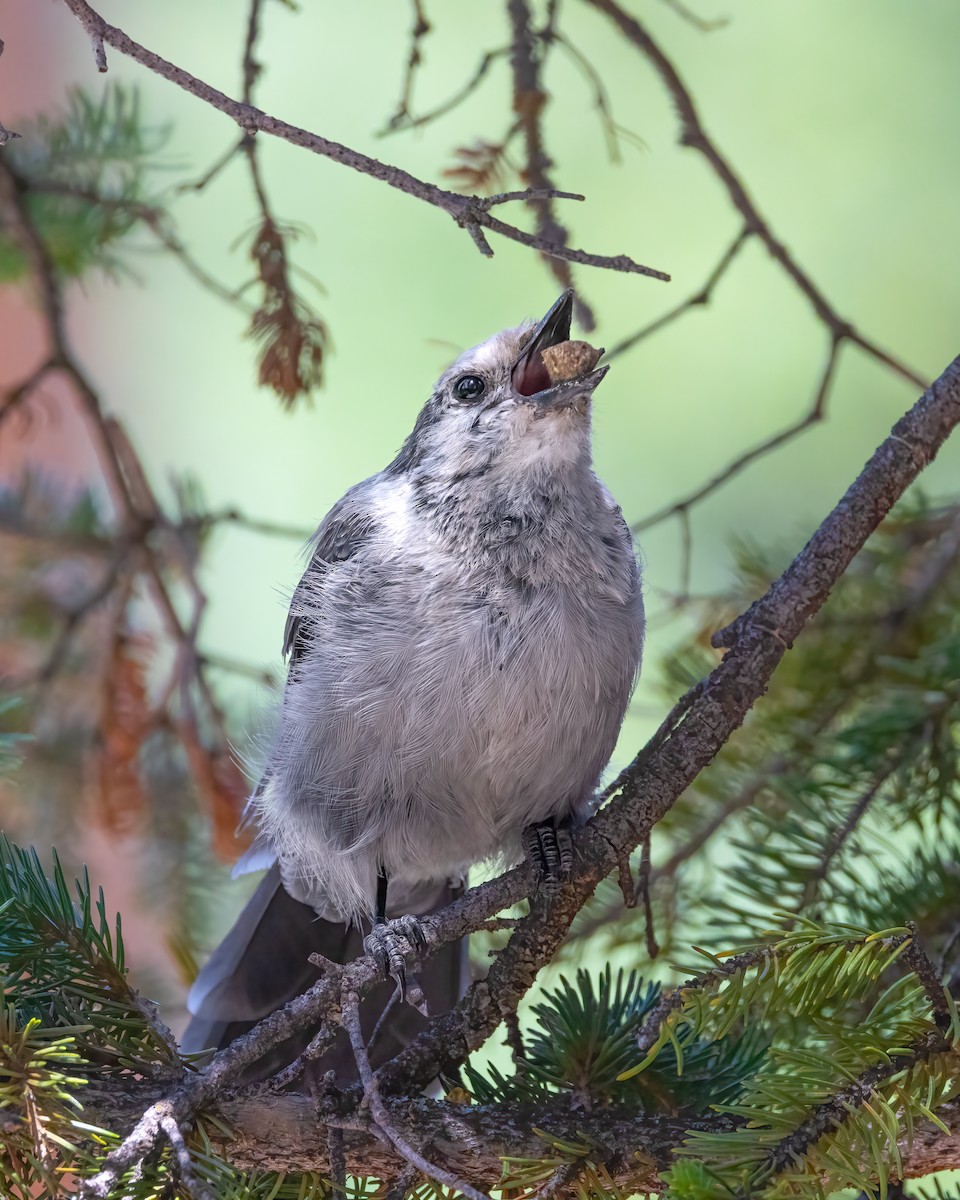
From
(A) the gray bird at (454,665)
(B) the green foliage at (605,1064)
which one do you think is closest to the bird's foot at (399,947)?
(A) the gray bird at (454,665)

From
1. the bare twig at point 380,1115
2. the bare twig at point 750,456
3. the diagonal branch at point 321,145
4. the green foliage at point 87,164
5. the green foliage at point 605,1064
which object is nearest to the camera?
the bare twig at point 380,1115

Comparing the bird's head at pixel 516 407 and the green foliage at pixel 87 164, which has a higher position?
the green foliage at pixel 87 164

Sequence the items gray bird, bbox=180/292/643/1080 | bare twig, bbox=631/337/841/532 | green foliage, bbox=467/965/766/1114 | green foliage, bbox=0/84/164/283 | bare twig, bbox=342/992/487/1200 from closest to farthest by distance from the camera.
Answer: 1. bare twig, bbox=342/992/487/1200
2. green foliage, bbox=467/965/766/1114
3. gray bird, bbox=180/292/643/1080
4. bare twig, bbox=631/337/841/532
5. green foliage, bbox=0/84/164/283

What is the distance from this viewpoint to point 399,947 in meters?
1.06

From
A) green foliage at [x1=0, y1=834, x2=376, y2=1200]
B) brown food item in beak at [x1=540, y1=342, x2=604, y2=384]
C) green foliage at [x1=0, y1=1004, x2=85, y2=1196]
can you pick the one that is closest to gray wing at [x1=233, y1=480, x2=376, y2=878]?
brown food item in beak at [x1=540, y1=342, x2=604, y2=384]

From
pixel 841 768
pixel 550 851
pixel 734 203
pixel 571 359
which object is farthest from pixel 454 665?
A: pixel 734 203

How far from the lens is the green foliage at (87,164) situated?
154cm

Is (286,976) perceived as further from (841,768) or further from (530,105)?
(530,105)

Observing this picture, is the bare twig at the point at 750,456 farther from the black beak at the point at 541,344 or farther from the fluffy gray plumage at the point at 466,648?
the black beak at the point at 541,344

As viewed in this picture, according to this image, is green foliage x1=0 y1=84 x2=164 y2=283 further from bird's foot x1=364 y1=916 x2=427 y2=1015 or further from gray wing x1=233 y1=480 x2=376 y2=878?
bird's foot x1=364 y1=916 x2=427 y2=1015

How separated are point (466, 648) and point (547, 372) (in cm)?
32

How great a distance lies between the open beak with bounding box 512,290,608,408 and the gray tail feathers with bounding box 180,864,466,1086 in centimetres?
62

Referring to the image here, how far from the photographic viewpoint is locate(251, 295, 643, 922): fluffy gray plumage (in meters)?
1.16

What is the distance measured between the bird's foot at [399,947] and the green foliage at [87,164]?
948mm
